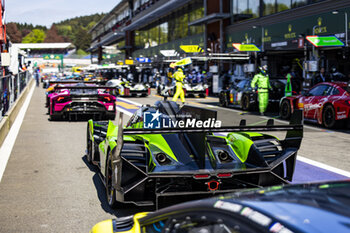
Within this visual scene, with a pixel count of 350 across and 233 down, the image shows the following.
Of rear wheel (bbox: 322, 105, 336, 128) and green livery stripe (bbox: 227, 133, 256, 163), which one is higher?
green livery stripe (bbox: 227, 133, 256, 163)

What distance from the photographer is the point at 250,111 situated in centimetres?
2016

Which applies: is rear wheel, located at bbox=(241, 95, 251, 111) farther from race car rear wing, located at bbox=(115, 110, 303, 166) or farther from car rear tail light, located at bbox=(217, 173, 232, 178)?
car rear tail light, located at bbox=(217, 173, 232, 178)

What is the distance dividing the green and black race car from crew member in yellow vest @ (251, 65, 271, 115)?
11751 millimetres

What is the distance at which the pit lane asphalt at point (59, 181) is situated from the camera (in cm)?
525

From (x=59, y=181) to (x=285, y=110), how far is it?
1117 cm

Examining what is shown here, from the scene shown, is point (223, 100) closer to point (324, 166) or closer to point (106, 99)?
point (106, 99)

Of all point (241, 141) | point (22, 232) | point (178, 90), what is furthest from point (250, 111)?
point (22, 232)

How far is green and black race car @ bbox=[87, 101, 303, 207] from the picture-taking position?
4.91 m

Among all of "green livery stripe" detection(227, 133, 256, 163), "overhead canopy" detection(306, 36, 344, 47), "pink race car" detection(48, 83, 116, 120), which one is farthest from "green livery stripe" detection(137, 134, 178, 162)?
"overhead canopy" detection(306, 36, 344, 47)

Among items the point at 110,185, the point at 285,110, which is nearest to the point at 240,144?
the point at 110,185

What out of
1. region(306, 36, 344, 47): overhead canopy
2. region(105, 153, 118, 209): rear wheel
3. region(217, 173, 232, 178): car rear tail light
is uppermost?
region(306, 36, 344, 47): overhead canopy

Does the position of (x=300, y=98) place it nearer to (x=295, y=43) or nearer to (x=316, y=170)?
(x=316, y=170)

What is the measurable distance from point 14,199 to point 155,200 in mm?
2189

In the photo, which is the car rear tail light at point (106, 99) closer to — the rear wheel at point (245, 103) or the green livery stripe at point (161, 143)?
the rear wheel at point (245, 103)
